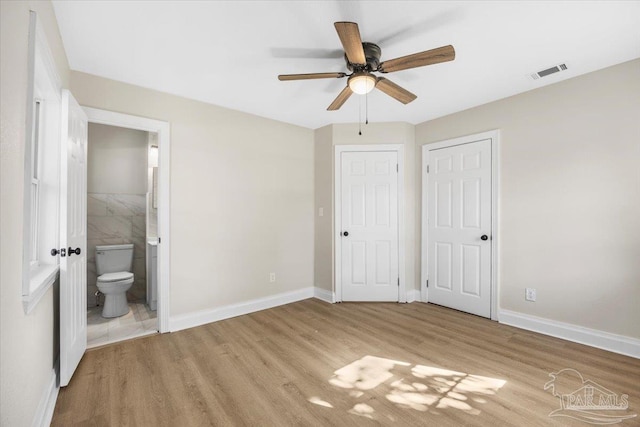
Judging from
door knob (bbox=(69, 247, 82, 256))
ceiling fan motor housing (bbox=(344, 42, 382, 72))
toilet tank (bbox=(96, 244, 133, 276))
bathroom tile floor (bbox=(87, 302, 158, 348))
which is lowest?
bathroom tile floor (bbox=(87, 302, 158, 348))

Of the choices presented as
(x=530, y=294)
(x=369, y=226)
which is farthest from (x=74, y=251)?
(x=530, y=294)

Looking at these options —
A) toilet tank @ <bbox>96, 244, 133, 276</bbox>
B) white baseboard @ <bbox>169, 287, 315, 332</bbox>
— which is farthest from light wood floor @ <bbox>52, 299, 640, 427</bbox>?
toilet tank @ <bbox>96, 244, 133, 276</bbox>

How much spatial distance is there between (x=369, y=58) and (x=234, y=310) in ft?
9.73

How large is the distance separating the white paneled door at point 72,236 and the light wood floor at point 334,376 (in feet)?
0.79

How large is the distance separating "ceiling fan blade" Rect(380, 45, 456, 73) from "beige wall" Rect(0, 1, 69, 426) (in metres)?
1.89

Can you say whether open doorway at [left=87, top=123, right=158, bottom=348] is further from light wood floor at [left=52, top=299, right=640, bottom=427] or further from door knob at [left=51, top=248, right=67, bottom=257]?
door knob at [left=51, top=248, right=67, bottom=257]

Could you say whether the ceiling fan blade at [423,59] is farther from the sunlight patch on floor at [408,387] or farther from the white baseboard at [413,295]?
the white baseboard at [413,295]

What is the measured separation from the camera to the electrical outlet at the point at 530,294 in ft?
9.62

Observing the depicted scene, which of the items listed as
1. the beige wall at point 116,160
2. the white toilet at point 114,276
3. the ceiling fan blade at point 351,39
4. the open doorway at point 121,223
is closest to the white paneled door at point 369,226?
the ceiling fan blade at point 351,39

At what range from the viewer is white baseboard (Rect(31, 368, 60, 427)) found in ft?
4.96

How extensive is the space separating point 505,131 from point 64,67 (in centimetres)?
413

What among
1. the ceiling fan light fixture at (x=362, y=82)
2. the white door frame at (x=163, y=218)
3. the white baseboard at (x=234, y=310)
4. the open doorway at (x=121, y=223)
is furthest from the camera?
the open doorway at (x=121, y=223)

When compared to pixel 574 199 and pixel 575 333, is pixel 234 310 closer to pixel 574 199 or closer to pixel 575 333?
pixel 575 333

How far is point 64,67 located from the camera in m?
2.22
